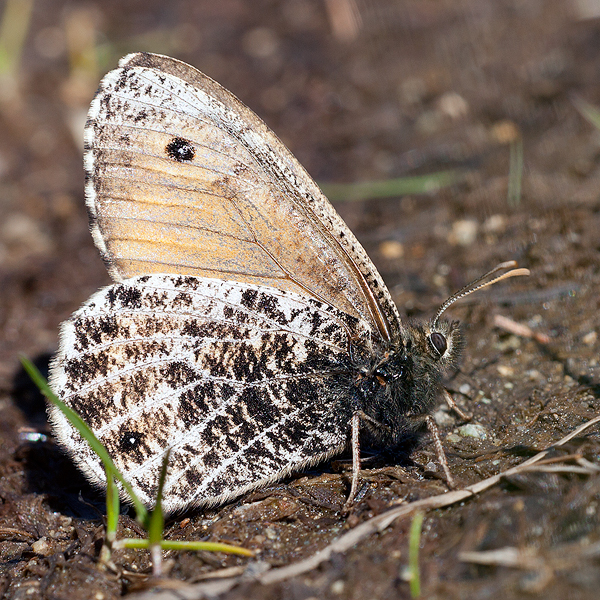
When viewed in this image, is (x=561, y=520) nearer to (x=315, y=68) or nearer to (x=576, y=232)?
(x=576, y=232)

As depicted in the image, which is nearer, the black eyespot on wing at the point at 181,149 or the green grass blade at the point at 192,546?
the green grass blade at the point at 192,546

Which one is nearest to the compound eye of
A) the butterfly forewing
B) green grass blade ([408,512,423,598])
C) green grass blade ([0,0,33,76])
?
the butterfly forewing

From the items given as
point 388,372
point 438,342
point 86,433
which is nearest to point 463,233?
point 438,342

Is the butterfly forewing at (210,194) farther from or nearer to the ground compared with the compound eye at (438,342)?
farther from the ground

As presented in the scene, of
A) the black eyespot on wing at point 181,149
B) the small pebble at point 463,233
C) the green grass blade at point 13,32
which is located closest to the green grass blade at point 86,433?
the black eyespot on wing at point 181,149

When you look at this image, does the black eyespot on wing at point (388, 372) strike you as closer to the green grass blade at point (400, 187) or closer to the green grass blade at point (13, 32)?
the green grass blade at point (400, 187)

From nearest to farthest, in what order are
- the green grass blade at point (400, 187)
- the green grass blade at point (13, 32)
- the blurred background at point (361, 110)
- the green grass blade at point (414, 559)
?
1. the green grass blade at point (414, 559)
2. the blurred background at point (361, 110)
3. the green grass blade at point (400, 187)
4. the green grass blade at point (13, 32)

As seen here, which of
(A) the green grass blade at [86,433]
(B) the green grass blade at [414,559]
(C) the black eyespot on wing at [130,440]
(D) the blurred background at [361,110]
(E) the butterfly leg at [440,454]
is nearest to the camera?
(B) the green grass blade at [414,559]

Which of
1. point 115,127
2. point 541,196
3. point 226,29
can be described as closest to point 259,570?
point 115,127
